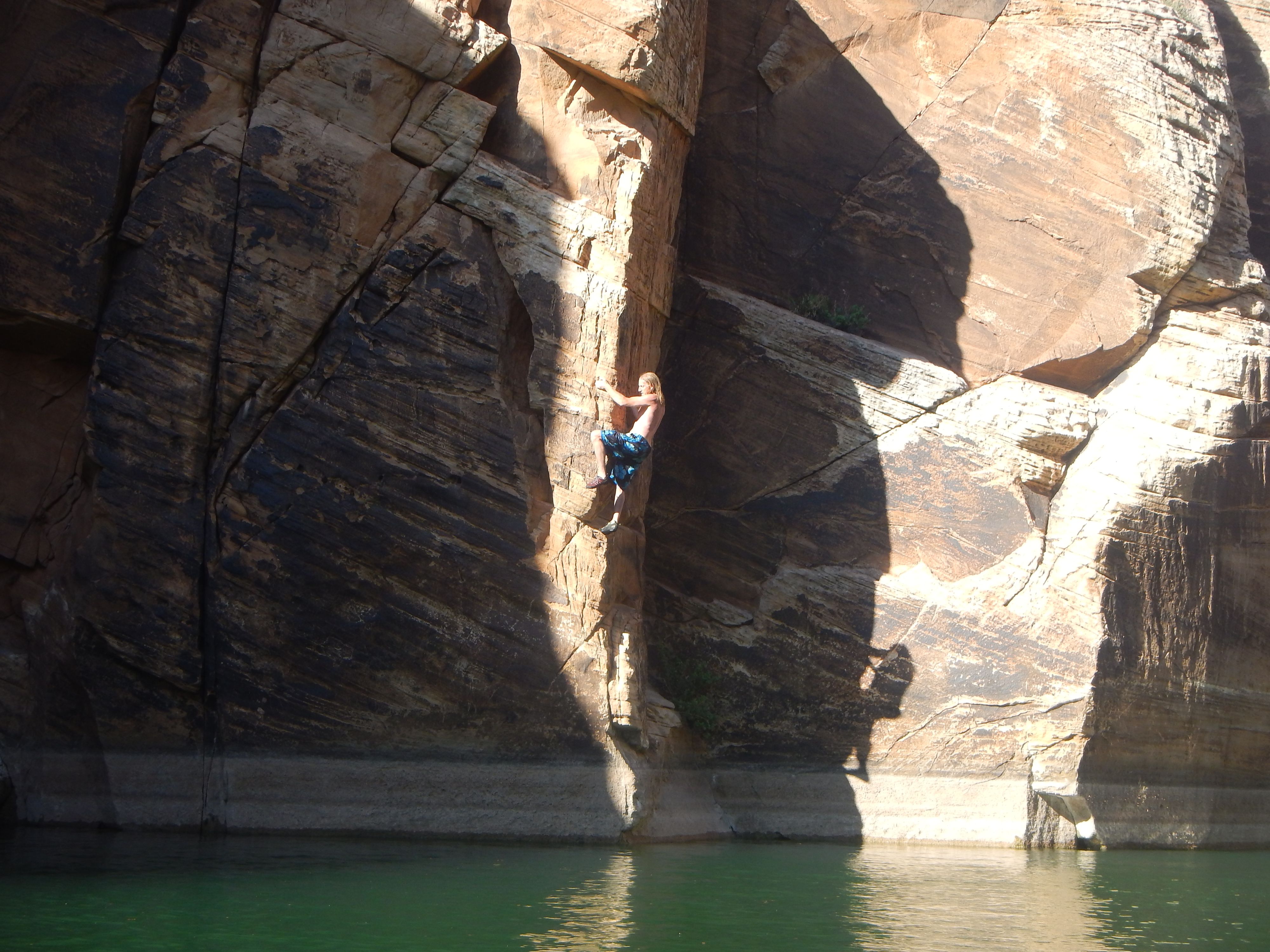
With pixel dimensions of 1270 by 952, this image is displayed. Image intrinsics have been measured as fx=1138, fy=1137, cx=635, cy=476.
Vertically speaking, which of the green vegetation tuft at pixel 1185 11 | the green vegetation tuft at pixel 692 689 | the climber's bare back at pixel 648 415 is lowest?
the green vegetation tuft at pixel 692 689

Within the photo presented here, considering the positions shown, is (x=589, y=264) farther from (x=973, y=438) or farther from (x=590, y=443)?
(x=973, y=438)

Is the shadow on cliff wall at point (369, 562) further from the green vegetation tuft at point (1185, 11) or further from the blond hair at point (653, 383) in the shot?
the green vegetation tuft at point (1185, 11)

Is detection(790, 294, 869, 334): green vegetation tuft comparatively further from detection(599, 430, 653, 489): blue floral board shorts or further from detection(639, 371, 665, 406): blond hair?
detection(599, 430, 653, 489): blue floral board shorts

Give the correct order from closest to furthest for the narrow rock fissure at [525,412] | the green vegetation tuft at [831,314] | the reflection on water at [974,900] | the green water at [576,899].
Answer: the green water at [576,899] < the reflection on water at [974,900] < the narrow rock fissure at [525,412] < the green vegetation tuft at [831,314]

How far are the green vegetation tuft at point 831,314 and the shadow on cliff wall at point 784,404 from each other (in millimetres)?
358

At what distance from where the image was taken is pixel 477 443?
483 inches

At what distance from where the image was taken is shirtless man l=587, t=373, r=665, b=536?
39.9ft

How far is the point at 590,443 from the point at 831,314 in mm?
4727

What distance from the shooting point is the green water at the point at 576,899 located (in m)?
7.16

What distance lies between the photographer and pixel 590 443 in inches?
489

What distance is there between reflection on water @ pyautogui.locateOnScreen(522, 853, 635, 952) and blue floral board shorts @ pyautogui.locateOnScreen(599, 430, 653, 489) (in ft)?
13.5

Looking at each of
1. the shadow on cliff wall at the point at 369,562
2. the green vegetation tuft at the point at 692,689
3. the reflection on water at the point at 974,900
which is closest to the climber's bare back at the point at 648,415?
the shadow on cliff wall at the point at 369,562

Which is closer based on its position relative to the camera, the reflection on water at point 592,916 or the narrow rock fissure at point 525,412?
the reflection on water at point 592,916

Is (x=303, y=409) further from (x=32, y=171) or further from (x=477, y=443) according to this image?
(x=32, y=171)
